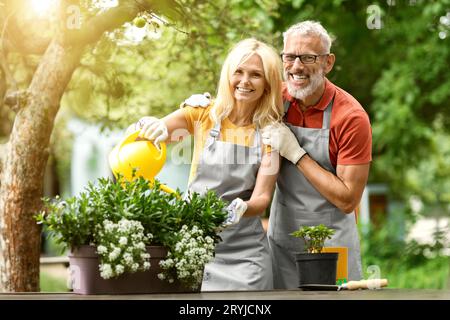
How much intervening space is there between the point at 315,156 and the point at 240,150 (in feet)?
1.07

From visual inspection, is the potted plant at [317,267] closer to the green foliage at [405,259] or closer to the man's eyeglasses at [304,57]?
the man's eyeglasses at [304,57]

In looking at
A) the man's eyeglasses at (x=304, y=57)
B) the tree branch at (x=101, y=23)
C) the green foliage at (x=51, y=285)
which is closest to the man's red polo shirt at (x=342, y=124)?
the man's eyeglasses at (x=304, y=57)

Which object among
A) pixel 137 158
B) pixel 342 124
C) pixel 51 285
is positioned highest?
pixel 342 124

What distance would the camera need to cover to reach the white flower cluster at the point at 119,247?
2.15 m

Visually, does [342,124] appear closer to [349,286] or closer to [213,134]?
[213,134]

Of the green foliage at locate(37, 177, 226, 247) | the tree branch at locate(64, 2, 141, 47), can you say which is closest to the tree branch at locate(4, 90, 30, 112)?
the tree branch at locate(64, 2, 141, 47)

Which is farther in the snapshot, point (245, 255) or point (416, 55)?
point (416, 55)

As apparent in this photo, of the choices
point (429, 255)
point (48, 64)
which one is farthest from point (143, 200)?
point (429, 255)

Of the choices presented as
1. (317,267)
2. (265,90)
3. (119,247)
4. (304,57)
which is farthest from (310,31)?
(119,247)

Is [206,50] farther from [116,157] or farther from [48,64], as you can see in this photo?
[116,157]

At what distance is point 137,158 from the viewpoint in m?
2.61

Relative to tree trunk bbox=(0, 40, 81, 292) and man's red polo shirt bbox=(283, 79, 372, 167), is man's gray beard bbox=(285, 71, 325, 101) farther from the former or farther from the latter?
tree trunk bbox=(0, 40, 81, 292)

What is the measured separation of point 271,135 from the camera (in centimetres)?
280
